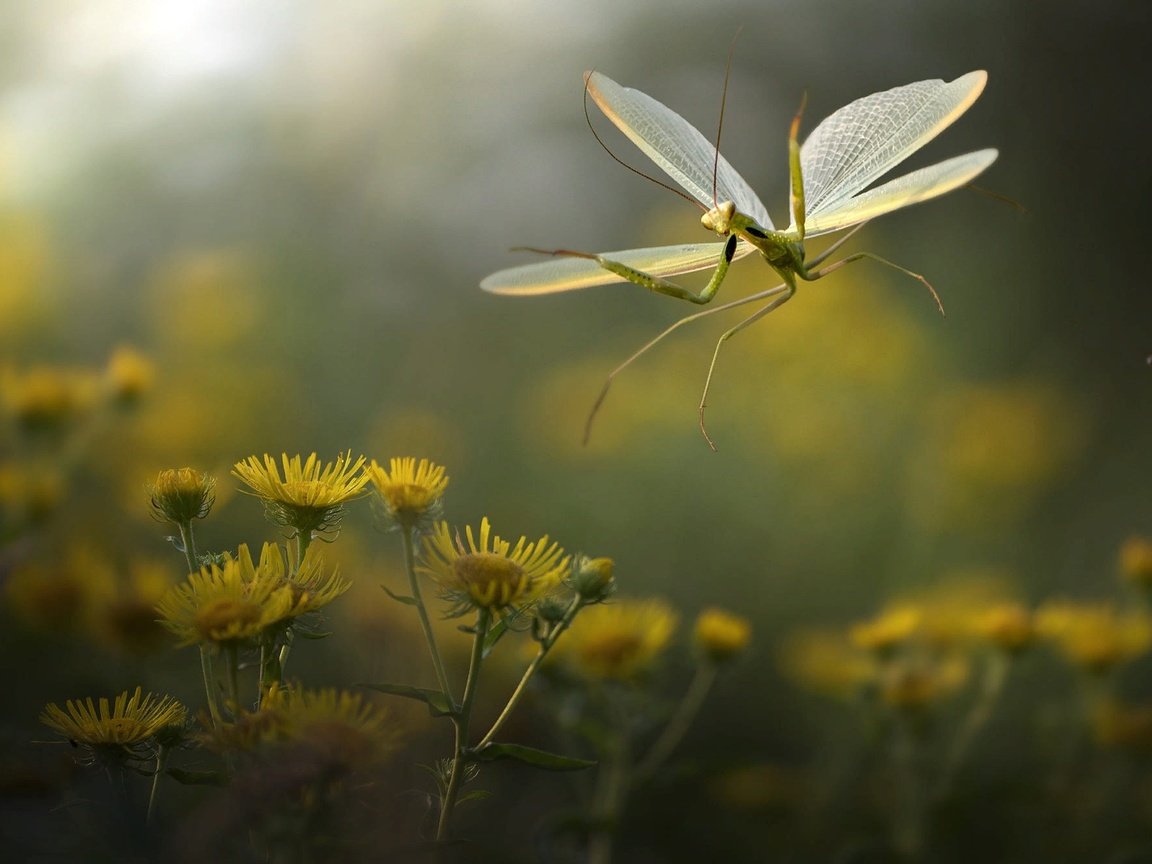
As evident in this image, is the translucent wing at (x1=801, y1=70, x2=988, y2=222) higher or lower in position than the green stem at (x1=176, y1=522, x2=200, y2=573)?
higher

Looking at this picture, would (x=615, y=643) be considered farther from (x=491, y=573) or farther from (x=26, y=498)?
(x=26, y=498)


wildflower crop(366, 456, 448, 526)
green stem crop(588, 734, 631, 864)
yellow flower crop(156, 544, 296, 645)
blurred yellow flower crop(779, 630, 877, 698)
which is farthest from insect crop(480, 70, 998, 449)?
blurred yellow flower crop(779, 630, 877, 698)

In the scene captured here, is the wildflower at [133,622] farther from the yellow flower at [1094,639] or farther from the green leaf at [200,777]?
the yellow flower at [1094,639]

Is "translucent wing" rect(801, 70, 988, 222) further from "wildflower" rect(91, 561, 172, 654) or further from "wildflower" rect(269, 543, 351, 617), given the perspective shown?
"wildflower" rect(91, 561, 172, 654)

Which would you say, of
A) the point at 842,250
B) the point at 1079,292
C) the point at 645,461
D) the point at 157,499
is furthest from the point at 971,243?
the point at 157,499

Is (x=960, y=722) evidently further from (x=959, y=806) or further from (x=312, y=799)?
(x=312, y=799)

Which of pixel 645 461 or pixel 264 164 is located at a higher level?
pixel 264 164
